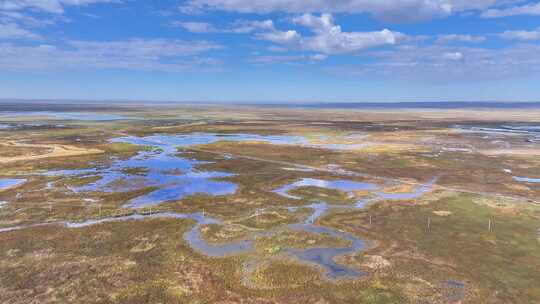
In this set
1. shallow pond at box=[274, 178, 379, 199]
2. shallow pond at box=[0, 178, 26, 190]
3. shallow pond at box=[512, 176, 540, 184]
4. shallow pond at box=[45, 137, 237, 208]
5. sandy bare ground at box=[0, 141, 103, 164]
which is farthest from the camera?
sandy bare ground at box=[0, 141, 103, 164]

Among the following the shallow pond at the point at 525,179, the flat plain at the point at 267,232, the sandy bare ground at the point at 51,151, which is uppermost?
the sandy bare ground at the point at 51,151

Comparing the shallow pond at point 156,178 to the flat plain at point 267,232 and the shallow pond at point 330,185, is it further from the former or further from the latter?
the shallow pond at point 330,185

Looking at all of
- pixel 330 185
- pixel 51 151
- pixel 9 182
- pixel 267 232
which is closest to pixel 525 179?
pixel 330 185

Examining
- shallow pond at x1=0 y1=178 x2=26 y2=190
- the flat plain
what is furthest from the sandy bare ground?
shallow pond at x1=0 y1=178 x2=26 y2=190

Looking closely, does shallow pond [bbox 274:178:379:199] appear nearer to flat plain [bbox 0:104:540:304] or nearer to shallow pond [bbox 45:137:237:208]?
flat plain [bbox 0:104:540:304]

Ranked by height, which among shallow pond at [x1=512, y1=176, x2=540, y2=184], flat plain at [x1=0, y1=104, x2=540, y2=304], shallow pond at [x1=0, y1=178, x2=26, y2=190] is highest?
shallow pond at [x1=0, y1=178, x2=26, y2=190]

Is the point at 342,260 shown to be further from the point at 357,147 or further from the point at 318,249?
the point at 357,147

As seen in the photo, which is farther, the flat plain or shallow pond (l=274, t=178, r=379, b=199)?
shallow pond (l=274, t=178, r=379, b=199)

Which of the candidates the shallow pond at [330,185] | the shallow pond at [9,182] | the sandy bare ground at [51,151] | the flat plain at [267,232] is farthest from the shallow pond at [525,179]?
the sandy bare ground at [51,151]

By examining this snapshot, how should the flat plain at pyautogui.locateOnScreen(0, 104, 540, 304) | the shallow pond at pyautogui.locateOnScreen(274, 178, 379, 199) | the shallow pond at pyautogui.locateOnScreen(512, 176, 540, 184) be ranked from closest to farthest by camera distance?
the flat plain at pyautogui.locateOnScreen(0, 104, 540, 304) → the shallow pond at pyautogui.locateOnScreen(274, 178, 379, 199) → the shallow pond at pyautogui.locateOnScreen(512, 176, 540, 184)
